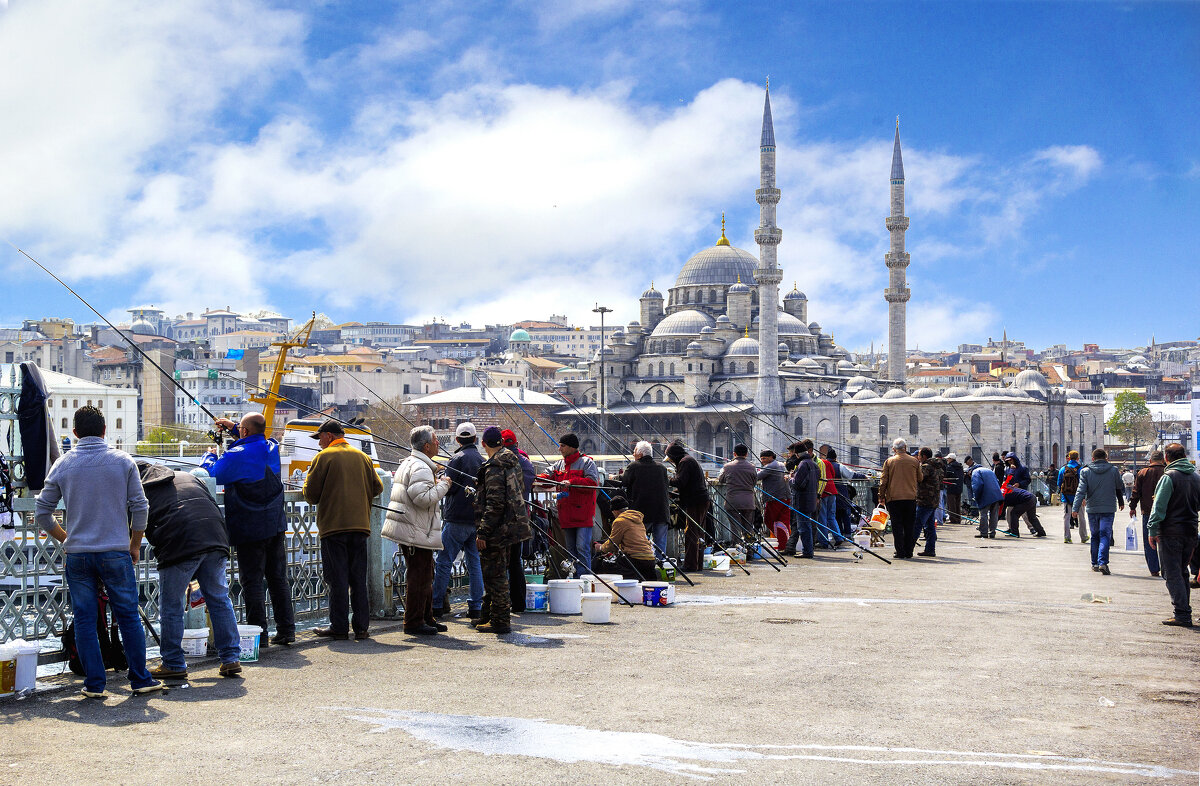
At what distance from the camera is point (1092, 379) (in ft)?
393

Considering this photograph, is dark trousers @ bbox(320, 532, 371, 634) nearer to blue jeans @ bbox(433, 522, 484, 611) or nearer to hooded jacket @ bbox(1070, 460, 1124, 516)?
blue jeans @ bbox(433, 522, 484, 611)

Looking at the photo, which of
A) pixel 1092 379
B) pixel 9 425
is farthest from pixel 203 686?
pixel 1092 379

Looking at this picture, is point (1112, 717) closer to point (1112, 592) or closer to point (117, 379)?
point (1112, 592)

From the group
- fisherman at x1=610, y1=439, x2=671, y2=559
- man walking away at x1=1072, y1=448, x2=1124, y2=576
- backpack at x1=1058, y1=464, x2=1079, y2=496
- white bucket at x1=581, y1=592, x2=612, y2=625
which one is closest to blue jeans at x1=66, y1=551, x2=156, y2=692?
white bucket at x1=581, y1=592, x2=612, y2=625

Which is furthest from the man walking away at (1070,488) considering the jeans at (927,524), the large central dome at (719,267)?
the large central dome at (719,267)

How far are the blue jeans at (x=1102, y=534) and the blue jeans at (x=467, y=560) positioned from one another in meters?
6.74

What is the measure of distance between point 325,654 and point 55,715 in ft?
5.13

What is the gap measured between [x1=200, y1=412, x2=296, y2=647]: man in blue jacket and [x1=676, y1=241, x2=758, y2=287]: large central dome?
75.3m

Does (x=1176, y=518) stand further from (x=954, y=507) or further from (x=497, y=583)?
(x=954, y=507)

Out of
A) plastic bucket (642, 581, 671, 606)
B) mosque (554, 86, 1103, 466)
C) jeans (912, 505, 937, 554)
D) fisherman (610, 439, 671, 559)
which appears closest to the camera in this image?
plastic bucket (642, 581, 671, 606)

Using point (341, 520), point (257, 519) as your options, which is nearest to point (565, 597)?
point (341, 520)

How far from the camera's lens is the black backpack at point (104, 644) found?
17.3ft

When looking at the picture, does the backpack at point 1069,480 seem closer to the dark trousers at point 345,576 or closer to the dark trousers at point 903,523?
the dark trousers at point 903,523

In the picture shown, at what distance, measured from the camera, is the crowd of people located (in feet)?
16.1
